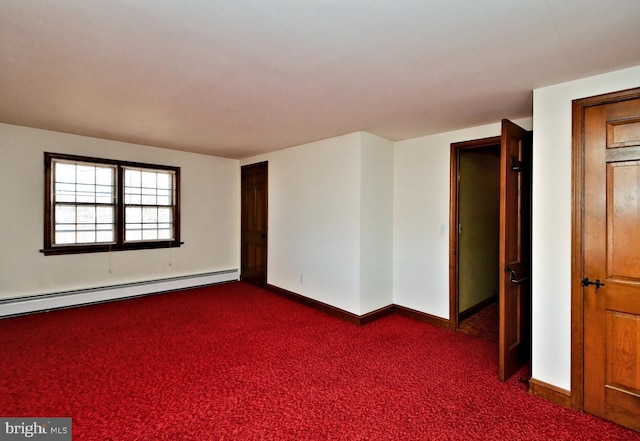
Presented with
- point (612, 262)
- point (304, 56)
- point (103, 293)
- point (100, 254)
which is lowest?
point (103, 293)

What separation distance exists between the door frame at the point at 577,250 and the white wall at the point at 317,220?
2.07m

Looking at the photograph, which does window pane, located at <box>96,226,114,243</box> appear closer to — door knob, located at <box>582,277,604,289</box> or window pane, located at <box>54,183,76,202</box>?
window pane, located at <box>54,183,76,202</box>

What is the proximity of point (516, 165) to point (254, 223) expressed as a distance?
4275mm

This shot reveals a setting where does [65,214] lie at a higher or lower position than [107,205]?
lower

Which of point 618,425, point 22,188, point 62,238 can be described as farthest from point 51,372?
point 618,425

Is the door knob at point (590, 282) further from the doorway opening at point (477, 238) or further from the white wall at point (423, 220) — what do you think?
the white wall at point (423, 220)

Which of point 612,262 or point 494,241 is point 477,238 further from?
point 612,262

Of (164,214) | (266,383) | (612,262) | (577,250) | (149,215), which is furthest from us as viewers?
(164,214)

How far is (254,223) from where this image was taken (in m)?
5.73

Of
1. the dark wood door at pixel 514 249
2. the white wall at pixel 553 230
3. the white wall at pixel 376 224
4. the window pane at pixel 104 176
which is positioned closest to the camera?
the white wall at pixel 553 230

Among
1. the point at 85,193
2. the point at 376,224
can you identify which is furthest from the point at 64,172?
the point at 376,224

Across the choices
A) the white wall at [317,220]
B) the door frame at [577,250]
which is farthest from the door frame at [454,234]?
the door frame at [577,250]

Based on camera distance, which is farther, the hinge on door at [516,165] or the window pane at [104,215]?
the window pane at [104,215]

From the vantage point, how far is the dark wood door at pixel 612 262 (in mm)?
2025
